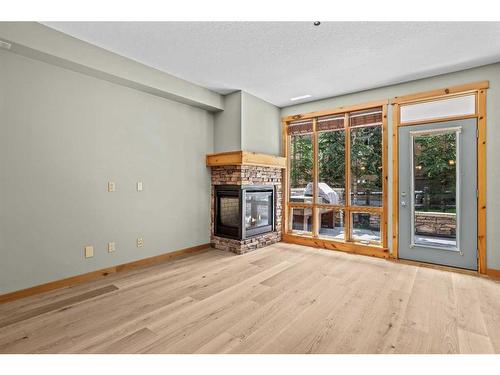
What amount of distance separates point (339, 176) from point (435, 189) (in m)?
1.45

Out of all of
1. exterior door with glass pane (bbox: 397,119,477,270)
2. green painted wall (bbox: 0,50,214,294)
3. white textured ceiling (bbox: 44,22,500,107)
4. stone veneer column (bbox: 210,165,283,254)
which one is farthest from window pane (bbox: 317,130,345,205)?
green painted wall (bbox: 0,50,214,294)

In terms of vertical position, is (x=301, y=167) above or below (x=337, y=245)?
above

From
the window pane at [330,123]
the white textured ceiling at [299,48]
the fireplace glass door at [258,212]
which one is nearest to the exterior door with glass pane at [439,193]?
the white textured ceiling at [299,48]

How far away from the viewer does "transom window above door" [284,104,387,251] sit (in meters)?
4.25

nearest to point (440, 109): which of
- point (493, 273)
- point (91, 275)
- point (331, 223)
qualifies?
point (493, 273)

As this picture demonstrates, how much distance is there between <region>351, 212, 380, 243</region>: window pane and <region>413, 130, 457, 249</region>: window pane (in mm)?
567

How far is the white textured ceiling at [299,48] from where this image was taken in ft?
8.48

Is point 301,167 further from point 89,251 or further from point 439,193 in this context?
point 89,251

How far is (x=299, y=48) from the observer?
297 cm

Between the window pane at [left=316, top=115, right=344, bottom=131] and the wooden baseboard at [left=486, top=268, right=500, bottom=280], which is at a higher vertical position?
the window pane at [left=316, top=115, right=344, bottom=131]

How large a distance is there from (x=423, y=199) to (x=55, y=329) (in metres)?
4.61

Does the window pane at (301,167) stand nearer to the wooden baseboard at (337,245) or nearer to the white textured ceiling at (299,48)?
the wooden baseboard at (337,245)

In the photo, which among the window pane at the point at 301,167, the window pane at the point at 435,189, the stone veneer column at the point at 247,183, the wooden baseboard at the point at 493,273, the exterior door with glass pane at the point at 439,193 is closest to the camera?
the wooden baseboard at the point at 493,273

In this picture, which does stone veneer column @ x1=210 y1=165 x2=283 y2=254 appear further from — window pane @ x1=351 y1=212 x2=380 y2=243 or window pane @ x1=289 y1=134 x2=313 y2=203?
window pane @ x1=351 y1=212 x2=380 y2=243
